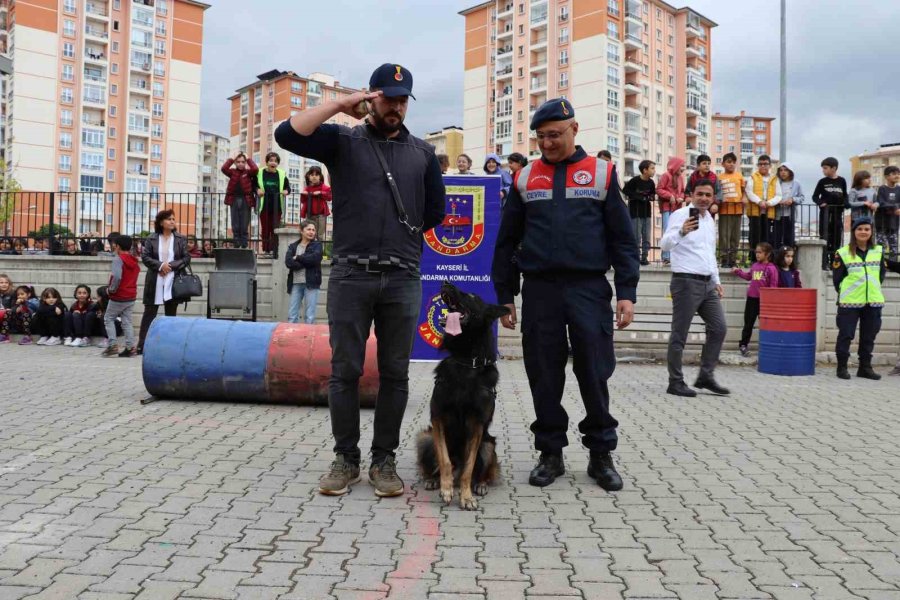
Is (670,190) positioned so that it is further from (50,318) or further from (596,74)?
(596,74)

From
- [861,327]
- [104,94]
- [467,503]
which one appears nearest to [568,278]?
[467,503]

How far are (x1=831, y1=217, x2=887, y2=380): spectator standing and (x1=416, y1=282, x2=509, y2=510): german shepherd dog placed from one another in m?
8.38

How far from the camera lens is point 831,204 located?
13.3m

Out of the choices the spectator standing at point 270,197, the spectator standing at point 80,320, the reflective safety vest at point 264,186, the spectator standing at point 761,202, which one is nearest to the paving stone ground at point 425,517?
the spectator standing at point 761,202

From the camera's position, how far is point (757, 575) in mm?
3195

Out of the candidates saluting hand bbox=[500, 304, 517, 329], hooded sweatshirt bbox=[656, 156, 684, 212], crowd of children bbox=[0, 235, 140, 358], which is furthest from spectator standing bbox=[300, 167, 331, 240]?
saluting hand bbox=[500, 304, 517, 329]

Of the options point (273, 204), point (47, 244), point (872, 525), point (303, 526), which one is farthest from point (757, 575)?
point (47, 244)

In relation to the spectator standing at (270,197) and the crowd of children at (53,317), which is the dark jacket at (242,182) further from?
the crowd of children at (53,317)

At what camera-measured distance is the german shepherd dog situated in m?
4.18

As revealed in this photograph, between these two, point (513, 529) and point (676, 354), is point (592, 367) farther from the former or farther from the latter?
point (676, 354)

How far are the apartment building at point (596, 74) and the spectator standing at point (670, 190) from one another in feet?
211

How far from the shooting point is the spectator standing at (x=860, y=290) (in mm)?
10570

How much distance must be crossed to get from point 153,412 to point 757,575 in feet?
18.4

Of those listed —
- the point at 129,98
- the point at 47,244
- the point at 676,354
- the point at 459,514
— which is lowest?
the point at 459,514
